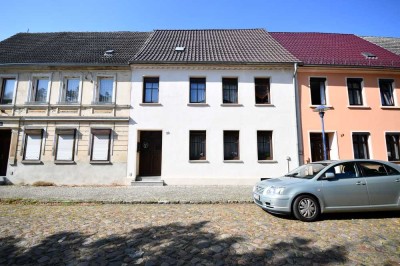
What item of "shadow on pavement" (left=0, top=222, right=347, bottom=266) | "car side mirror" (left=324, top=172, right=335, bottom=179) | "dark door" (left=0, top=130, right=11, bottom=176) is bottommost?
"shadow on pavement" (left=0, top=222, right=347, bottom=266)

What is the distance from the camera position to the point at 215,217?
5926 mm

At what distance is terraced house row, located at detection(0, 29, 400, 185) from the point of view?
12.4 metres

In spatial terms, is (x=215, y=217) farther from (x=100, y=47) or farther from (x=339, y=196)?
(x=100, y=47)

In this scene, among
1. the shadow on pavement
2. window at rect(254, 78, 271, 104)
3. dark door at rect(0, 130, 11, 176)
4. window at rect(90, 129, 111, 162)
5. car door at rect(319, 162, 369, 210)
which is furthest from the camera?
window at rect(254, 78, 271, 104)

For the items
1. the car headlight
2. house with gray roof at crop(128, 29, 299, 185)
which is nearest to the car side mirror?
the car headlight

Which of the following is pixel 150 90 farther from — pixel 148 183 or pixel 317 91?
pixel 317 91

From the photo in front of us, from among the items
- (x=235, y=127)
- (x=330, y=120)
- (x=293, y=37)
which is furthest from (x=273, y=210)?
(x=293, y=37)

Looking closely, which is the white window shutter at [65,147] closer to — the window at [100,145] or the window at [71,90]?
the window at [100,145]

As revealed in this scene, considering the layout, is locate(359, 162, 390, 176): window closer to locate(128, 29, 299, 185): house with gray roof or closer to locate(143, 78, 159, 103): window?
locate(128, 29, 299, 185): house with gray roof

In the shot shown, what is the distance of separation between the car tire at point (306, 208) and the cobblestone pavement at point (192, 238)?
0.19 m

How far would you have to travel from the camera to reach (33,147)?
1267 centimetres

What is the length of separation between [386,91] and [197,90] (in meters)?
12.0

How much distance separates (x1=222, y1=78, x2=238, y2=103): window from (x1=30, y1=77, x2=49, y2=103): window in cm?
1079

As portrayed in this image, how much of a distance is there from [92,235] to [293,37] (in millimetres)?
19549
